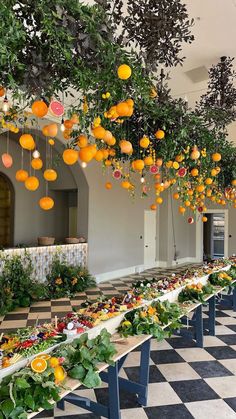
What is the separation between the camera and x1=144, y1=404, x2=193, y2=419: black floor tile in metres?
2.89

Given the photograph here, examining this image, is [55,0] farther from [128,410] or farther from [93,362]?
[128,410]

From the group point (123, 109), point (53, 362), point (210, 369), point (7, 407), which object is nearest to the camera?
point (7, 407)

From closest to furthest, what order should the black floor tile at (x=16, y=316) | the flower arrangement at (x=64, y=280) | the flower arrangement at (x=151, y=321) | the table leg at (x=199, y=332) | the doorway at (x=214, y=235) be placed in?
the flower arrangement at (x=151, y=321), the table leg at (x=199, y=332), the black floor tile at (x=16, y=316), the flower arrangement at (x=64, y=280), the doorway at (x=214, y=235)

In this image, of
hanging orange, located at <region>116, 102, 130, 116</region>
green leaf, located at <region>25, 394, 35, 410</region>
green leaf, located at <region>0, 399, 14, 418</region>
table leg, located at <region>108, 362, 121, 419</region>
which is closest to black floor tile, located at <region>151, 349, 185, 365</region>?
table leg, located at <region>108, 362, 121, 419</region>

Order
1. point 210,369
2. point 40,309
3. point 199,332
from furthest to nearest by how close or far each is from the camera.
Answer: point 40,309, point 199,332, point 210,369

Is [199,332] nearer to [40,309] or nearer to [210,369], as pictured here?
[210,369]

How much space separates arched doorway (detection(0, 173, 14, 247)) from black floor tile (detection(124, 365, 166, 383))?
18.8 feet

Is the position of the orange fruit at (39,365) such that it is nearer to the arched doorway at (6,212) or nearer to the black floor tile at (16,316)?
the black floor tile at (16,316)

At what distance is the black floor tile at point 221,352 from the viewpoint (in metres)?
4.24

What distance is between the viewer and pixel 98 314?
2.97m

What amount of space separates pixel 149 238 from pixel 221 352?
23.0 ft

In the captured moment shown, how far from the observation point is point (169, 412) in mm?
2957

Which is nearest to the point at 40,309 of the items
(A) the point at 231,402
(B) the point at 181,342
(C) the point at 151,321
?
(B) the point at 181,342

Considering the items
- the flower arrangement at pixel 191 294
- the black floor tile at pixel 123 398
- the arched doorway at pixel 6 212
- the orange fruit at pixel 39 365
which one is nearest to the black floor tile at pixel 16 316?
the black floor tile at pixel 123 398
